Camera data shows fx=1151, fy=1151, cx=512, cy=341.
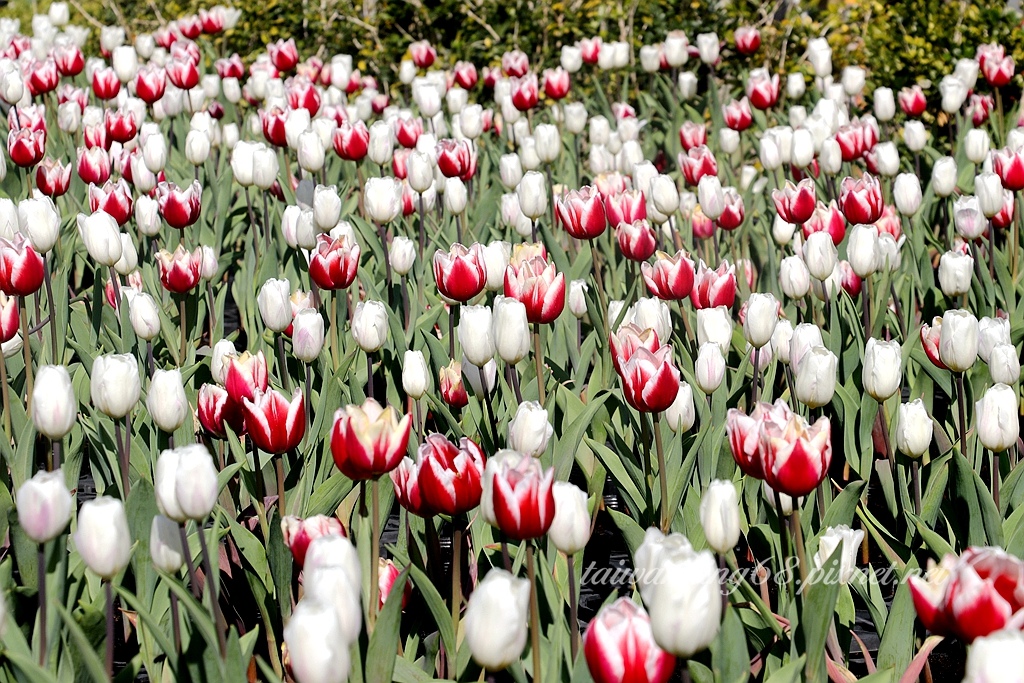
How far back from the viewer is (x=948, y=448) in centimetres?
231

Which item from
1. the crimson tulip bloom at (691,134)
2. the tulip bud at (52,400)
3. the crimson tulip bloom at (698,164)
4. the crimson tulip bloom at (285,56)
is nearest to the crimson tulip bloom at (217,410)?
the tulip bud at (52,400)

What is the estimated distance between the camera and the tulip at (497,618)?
1163 mm

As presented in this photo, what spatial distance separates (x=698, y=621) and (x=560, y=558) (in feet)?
2.52

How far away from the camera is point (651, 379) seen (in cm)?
173

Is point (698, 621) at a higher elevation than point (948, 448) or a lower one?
higher

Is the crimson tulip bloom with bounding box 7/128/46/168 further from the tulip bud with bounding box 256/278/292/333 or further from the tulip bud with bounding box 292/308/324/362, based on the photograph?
the tulip bud with bounding box 292/308/324/362

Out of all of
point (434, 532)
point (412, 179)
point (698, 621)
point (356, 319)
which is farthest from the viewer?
point (412, 179)

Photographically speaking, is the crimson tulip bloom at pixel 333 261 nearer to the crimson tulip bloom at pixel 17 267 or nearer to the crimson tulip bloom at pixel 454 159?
the crimson tulip bloom at pixel 17 267

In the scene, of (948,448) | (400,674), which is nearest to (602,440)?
(948,448)

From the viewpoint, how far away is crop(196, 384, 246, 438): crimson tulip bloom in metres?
1.84

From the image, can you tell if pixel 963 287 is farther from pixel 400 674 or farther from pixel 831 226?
pixel 400 674

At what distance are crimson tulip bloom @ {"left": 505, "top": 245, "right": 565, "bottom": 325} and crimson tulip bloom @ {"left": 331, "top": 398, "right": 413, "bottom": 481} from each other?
675mm

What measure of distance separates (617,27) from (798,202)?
12.3 feet

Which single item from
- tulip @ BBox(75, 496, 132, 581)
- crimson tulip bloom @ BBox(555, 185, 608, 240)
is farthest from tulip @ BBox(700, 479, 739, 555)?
crimson tulip bloom @ BBox(555, 185, 608, 240)
